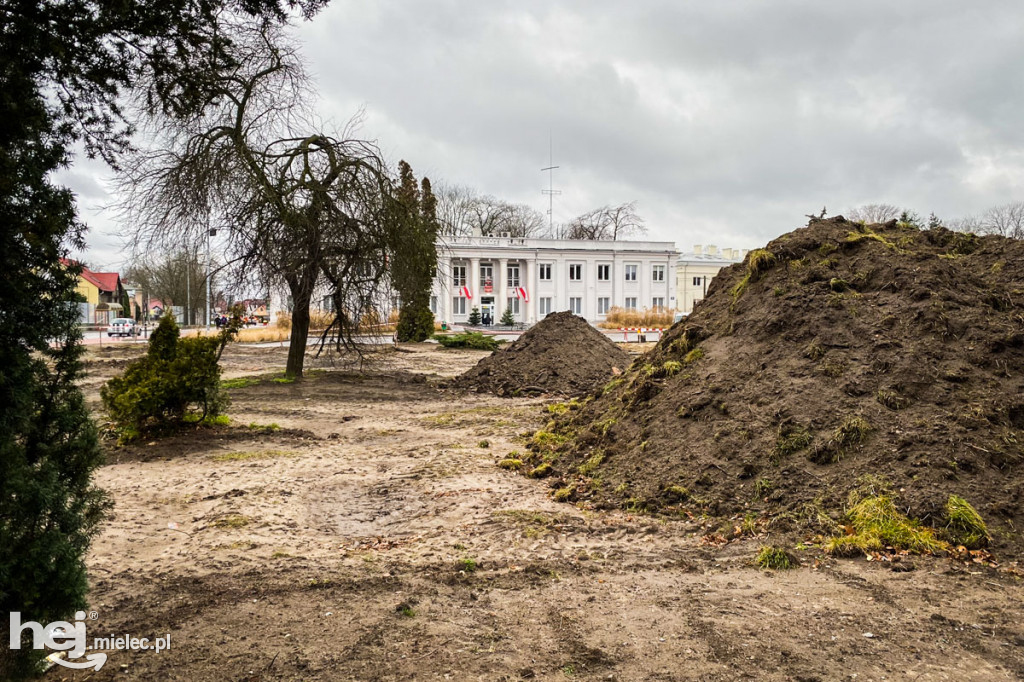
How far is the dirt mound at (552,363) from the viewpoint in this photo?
53.1 feet

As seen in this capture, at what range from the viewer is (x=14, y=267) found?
276 centimetres

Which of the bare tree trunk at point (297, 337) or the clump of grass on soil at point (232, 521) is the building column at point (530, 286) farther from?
the clump of grass on soil at point (232, 521)

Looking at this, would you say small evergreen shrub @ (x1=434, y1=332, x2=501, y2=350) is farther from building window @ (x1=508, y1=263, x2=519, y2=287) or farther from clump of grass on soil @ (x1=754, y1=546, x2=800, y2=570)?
building window @ (x1=508, y1=263, x2=519, y2=287)

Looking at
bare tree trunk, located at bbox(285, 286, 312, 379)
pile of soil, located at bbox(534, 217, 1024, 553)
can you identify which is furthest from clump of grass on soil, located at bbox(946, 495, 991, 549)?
bare tree trunk, located at bbox(285, 286, 312, 379)

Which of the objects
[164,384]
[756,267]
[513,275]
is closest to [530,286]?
[513,275]

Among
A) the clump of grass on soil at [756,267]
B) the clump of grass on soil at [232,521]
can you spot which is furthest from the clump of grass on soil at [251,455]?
the clump of grass on soil at [756,267]

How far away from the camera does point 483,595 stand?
431cm

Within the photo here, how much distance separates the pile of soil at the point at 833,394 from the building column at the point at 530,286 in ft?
169

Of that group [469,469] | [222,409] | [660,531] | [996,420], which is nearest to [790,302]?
[996,420]

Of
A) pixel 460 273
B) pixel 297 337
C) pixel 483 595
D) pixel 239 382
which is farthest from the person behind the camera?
pixel 460 273

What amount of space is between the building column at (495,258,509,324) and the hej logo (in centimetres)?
5710

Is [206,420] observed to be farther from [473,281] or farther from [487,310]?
[473,281]

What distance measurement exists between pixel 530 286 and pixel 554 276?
2.56 metres

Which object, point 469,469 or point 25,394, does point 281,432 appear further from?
point 25,394
